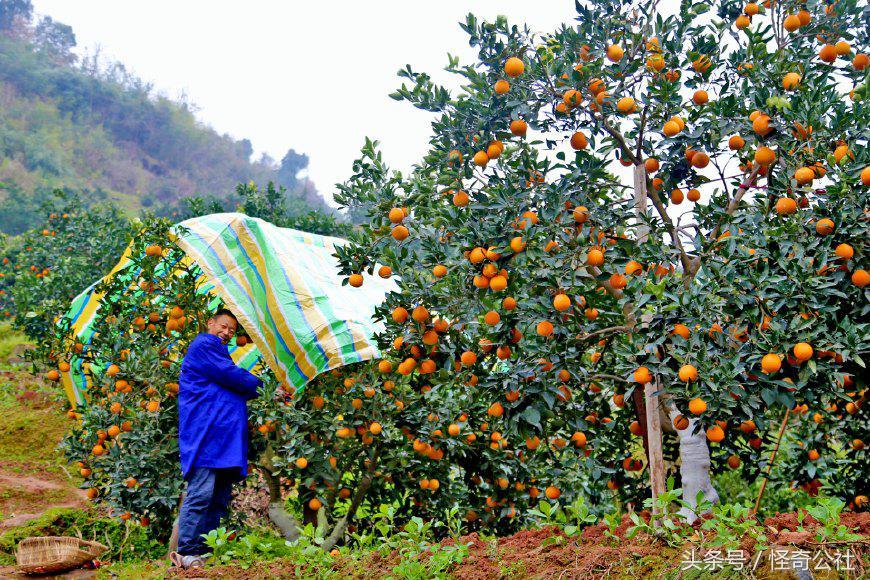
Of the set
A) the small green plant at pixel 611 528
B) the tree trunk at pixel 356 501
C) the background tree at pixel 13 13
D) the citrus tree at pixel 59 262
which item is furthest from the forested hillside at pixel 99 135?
the small green plant at pixel 611 528

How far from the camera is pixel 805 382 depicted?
2.54 m

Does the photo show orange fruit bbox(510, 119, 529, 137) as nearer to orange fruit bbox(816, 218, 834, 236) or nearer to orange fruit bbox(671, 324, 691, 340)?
orange fruit bbox(671, 324, 691, 340)

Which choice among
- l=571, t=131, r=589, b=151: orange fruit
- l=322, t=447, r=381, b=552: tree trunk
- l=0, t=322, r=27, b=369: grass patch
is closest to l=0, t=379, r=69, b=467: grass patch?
l=0, t=322, r=27, b=369: grass patch

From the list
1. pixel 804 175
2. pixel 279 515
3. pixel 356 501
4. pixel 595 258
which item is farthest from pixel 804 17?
pixel 279 515

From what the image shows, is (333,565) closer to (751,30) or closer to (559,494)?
(559,494)

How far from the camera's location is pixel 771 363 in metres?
2.52

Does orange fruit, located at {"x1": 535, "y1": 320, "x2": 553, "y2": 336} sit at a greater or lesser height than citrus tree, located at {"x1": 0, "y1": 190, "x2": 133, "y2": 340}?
lesser

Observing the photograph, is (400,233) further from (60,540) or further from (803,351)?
(60,540)

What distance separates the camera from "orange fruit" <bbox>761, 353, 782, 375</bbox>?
2.51 metres

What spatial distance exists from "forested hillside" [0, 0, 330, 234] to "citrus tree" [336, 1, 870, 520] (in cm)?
3356

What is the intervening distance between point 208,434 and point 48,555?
1157 millimetres

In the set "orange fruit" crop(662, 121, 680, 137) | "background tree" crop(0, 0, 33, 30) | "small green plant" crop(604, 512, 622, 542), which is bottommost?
"small green plant" crop(604, 512, 622, 542)

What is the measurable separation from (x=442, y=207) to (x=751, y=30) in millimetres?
1602

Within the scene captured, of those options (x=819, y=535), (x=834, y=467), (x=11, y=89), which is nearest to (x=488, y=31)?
(x=819, y=535)
